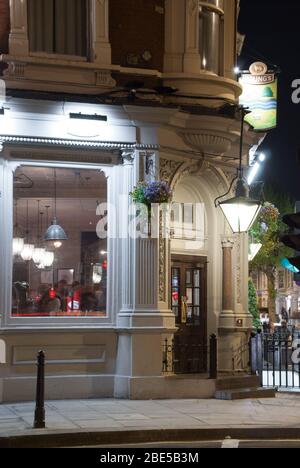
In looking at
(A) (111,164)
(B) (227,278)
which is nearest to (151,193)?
(A) (111,164)

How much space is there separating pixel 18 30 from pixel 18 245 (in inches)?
154

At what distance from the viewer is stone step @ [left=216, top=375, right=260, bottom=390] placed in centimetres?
1632

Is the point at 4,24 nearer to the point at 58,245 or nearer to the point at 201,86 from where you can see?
the point at 201,86

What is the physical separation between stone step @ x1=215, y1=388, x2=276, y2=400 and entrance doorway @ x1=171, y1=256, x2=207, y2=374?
1.16 meters

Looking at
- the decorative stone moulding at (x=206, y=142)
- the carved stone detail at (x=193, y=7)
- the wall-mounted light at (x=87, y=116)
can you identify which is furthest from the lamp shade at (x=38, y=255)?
the carved stone detail at (x=193, y=7)

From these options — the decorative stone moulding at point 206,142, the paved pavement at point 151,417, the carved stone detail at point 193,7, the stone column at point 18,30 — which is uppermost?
the carved stone detail at point 193,7

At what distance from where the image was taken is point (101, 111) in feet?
52.5

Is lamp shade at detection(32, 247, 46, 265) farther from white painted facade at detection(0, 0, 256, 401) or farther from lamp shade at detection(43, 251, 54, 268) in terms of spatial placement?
white painted facade at detection(0, 0, 256, 401)

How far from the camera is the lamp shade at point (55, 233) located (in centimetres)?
1577

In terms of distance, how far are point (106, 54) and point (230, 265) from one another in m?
4.84

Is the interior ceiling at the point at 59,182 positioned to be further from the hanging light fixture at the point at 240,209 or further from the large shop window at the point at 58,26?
the hanging light fixture at the point at 240,209

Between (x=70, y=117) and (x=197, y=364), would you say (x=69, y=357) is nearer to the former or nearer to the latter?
(x=197, y=364)

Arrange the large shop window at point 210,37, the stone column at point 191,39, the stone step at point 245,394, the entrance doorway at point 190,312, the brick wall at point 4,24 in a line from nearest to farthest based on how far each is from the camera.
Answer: the brick wall at point 4,24 → the stone step at point 245,394 → the stone column at point 191,39 → the entrance doorway at point 190,312 → the large shop window at point 210,37

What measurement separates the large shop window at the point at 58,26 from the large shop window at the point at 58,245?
7.57 ft
